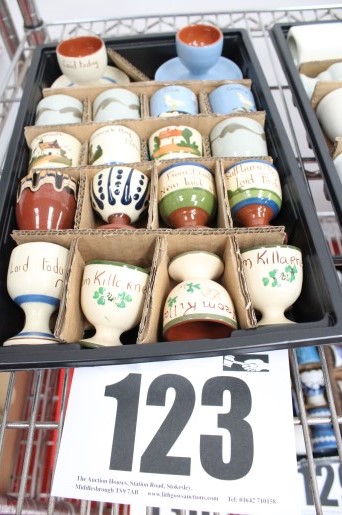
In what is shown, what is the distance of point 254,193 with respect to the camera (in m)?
0.66

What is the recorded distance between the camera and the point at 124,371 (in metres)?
0.54

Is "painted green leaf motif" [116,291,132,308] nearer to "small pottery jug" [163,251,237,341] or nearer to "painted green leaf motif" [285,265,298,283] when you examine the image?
"small pottery jug" [163,251,237,341]

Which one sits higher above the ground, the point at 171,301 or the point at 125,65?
the point at 125,65

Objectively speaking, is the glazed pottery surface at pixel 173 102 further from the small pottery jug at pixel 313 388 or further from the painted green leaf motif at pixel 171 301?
the small pottery jug at pixel 313 388

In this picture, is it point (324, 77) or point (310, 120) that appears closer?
point (310, 120)

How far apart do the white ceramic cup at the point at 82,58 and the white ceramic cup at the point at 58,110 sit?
46mm

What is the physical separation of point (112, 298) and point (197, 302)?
0.10m

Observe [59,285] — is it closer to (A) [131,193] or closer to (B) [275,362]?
(A) [131,193]

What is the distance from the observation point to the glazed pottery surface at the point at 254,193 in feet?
2.18

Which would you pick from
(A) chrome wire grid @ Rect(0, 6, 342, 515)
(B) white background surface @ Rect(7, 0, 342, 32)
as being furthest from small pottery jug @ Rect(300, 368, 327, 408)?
(B) white background surface @ Rect(7, 0, 342, 32)

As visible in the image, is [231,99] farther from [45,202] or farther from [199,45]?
[45,202]

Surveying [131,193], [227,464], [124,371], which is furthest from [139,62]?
[227,464]

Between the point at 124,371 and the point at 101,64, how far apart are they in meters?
0.60

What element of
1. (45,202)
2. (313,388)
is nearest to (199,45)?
(45,202)
